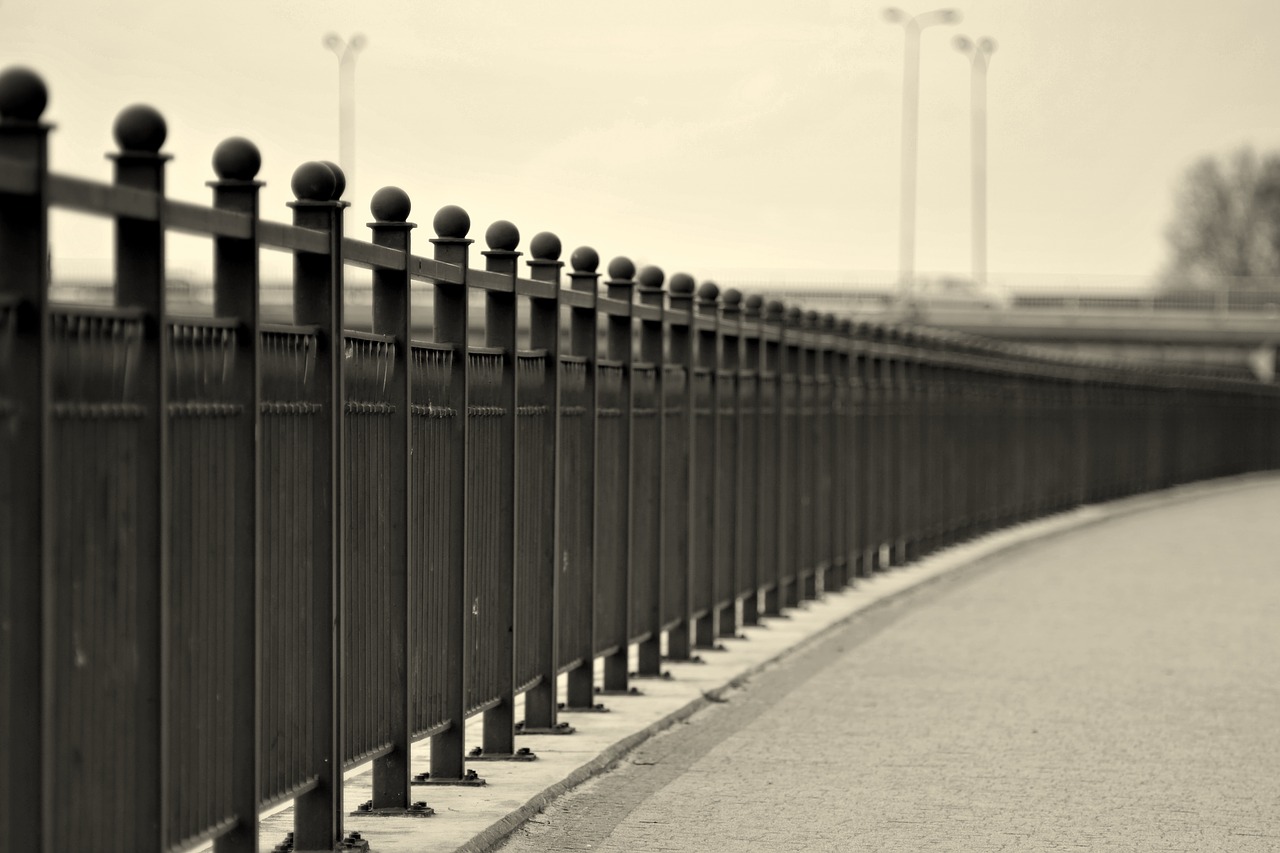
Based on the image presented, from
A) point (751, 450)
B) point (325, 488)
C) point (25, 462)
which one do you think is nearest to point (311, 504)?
point (325, 488)

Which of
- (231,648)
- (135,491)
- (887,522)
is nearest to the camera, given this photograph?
(135,491)

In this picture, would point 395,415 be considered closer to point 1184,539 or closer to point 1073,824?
point 1073,824

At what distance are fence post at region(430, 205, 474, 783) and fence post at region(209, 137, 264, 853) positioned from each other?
6.13 feet

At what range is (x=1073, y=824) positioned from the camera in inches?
305

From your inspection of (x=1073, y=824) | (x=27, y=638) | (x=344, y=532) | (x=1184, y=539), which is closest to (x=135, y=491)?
(x=27, y=638)

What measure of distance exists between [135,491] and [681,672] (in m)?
6.88

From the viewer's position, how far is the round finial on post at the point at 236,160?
5641mm

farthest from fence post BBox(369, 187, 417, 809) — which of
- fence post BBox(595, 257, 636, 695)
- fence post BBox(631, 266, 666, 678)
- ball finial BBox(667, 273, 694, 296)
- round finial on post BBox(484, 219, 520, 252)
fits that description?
ball finial BBox(667, 273, 694, 296)

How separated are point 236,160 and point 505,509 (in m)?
3.13

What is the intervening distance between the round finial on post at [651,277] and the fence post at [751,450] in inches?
77.7

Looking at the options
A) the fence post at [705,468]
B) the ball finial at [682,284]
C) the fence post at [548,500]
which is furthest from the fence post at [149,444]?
the fence post at [705,468]

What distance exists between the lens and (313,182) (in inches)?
250

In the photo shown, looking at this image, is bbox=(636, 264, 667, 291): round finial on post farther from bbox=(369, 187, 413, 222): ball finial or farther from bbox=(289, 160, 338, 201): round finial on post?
bbox=(289, 160, 338, 201): round finial on post

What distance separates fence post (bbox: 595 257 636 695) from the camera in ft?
34.2
